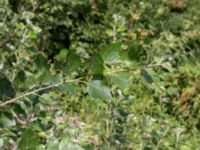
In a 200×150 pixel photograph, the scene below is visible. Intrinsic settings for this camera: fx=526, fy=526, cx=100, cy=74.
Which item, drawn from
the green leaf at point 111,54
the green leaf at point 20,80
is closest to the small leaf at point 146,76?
the green leaf at point 111,54

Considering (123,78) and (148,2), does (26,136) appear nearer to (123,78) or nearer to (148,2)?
(123,78)

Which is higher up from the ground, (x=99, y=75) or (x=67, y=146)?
(x=99, y=75)

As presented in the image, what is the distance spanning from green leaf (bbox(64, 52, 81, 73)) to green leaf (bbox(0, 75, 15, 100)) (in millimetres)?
142

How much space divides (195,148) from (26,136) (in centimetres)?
332

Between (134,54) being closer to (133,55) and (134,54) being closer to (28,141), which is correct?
(133,55)

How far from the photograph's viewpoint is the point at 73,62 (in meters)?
0.91

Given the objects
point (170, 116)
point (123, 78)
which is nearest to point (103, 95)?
point (123, 78)

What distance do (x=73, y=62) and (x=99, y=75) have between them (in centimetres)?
5

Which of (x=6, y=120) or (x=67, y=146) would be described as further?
(x=6, y=120)

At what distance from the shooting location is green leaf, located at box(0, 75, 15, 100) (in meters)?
1.00

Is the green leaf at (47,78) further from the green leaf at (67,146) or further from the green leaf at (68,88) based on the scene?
the green leaf at (67,146)

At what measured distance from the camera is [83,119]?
429 cm

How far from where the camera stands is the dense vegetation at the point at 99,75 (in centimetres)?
96

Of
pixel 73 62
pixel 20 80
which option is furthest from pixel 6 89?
pixel 73 62
